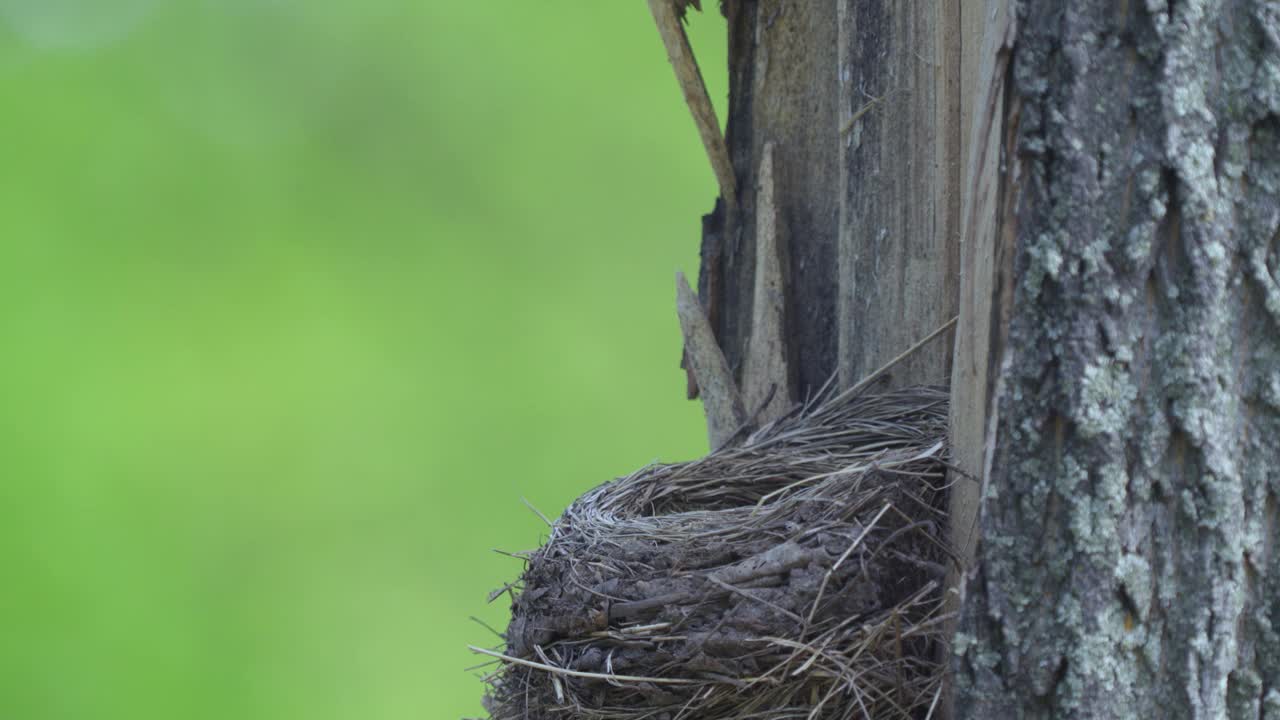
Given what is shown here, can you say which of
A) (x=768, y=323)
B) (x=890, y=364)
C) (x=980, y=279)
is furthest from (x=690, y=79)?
(x=980, y=279)

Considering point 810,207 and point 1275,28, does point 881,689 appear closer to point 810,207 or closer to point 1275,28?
point 1275,28

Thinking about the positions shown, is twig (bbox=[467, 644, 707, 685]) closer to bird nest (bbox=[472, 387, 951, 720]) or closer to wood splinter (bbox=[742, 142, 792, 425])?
bird nest (bbox=[472, 387, 951, 720])

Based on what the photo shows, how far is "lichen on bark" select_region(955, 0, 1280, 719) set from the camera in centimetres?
115

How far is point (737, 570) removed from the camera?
1423 millimetres

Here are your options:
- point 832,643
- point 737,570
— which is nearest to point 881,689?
point 832,643

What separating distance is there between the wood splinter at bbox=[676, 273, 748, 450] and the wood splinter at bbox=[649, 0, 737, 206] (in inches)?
9.2

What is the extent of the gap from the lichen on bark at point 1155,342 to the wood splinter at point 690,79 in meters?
1.13

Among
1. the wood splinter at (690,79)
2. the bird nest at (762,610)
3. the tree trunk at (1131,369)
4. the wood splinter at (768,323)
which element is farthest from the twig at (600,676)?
the wood splinter at (690,79)

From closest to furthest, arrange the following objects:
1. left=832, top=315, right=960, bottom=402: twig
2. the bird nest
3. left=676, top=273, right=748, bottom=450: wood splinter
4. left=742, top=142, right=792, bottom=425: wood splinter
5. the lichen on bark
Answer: the lichen on bark, the bird nest, left=832, top=315, right=960, bottom=402: twig, left=742, top=142, right=792, bottom=425: wood splinter, left=676, top=273, right=748, bottom=450: wood splinter

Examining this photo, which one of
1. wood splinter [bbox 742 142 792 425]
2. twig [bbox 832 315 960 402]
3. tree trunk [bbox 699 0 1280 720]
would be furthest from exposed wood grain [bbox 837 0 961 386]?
tree trunk [bbox 699 0 1280 720]

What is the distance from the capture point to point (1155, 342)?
3.79 feet

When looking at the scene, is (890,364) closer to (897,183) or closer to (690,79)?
(897,183)

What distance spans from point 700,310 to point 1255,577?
4.12 feet

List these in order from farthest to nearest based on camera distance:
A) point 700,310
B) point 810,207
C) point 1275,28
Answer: point 700,310, point 810,207, point 1275,28
